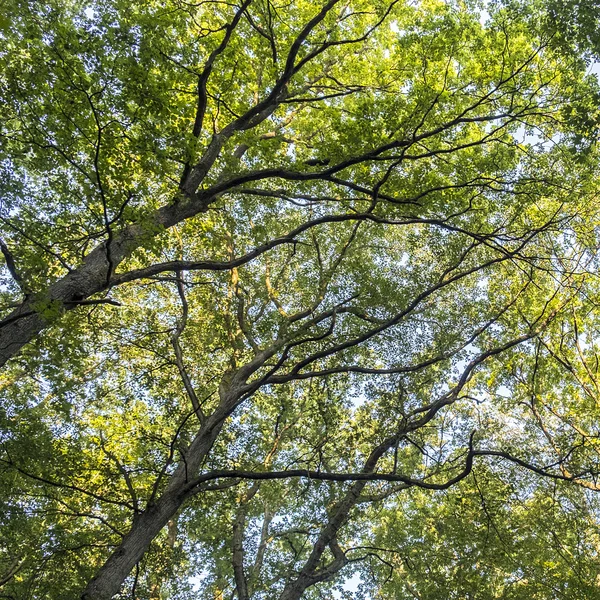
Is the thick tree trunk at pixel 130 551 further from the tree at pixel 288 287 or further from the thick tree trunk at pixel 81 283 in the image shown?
the thick tree trunk at pixel 81 283

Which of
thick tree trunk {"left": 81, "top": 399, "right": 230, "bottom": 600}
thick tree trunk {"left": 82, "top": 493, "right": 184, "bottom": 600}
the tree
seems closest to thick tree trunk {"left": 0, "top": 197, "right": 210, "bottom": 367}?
the tree

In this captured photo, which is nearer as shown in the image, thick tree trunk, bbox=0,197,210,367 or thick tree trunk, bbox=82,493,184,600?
thick tree trunk, bbox=0,197,210,367

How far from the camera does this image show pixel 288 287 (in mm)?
12305

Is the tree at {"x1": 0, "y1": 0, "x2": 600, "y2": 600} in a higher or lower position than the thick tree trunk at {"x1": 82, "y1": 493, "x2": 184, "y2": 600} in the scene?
higher

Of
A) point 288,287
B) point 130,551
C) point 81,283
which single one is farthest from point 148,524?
point 288,287

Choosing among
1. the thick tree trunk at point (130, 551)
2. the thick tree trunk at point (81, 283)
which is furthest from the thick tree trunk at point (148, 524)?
the thick tree trunk at point (81, 283)

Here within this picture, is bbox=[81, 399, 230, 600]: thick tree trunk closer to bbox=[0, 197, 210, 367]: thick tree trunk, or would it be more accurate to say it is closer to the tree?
the tree

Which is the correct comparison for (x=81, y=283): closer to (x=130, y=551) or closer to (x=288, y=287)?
(x=130, y=551)

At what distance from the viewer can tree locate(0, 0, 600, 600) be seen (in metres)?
5.99

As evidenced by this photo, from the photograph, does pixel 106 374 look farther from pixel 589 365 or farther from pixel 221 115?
pixel 589 365

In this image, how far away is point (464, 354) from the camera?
10.4 meters

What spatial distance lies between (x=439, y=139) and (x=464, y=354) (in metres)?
4.82

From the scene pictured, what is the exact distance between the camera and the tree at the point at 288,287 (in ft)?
19.7

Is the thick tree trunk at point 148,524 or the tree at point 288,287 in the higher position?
the tree at point 288,287
